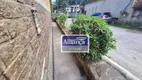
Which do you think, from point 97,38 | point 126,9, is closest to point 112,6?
point 126,9

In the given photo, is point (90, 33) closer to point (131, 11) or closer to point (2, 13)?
point (2, 13)

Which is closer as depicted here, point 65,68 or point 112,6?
point 65,68

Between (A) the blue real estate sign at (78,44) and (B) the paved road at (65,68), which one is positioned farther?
(A) the blue real estate sign at (78,44)

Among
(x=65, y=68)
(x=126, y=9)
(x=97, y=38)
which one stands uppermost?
(x=126, y=9)

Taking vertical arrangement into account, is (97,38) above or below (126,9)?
below

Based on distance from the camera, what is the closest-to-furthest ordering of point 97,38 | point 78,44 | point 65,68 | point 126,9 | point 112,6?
point 97,38 → point 65,68 → point 78,44 → point 126,9 → point 112,6

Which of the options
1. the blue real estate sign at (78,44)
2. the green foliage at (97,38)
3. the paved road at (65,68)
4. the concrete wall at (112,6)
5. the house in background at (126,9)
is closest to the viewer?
the green foliage at (97,38)

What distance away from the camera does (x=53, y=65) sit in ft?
11.5

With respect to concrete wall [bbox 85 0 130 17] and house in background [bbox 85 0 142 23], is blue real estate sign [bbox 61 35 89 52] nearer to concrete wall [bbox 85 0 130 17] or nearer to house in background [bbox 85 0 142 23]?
house in background [bbox 85 0 142 23]

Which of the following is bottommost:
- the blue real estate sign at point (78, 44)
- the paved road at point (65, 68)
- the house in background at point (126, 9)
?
the paved road at point (65, 68)

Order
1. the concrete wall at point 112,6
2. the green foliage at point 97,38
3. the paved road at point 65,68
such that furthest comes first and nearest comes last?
the concrete wall at point 112,6 < the paved road at point 65,68 < the green foliage at point 97,38

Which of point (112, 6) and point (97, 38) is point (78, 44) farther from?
point (112, 6)

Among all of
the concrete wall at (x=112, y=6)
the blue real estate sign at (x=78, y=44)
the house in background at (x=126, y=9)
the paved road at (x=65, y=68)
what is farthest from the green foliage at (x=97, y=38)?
the concrete wall at (x=112, y=6)

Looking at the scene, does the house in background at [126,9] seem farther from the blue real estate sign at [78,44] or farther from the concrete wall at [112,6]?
the blue real estate sign at [78,44]
